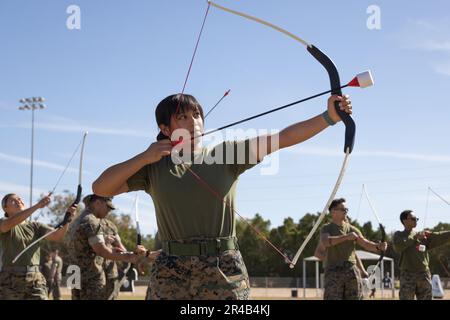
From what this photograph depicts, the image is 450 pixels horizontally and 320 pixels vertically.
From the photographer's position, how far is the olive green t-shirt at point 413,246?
1288cm

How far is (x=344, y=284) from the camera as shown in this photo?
11.0 m

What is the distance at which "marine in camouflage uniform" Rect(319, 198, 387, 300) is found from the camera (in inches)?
432

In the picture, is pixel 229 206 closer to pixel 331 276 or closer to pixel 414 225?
pixel 331 276

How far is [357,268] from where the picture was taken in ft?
36.9

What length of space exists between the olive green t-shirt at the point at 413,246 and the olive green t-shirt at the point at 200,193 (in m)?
9.13

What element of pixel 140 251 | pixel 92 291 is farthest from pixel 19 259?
pixel 140 251

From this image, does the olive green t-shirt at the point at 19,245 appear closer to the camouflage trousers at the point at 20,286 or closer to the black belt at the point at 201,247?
the camouflage trousers at the point at 20,286

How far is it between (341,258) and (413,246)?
99.9 inches

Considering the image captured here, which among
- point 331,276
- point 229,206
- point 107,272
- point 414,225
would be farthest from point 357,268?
point 229,206

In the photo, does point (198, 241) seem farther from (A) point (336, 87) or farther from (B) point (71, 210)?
(B) point (71, 210)

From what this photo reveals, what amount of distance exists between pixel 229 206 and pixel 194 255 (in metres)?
0.40

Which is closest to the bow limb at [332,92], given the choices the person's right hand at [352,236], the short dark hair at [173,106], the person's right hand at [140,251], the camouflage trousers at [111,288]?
the short dark hair at [173,106]

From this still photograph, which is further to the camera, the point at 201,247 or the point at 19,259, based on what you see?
the point at 19,259

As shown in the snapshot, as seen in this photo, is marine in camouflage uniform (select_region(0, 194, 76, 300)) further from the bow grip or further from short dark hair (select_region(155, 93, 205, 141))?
the bow grip
